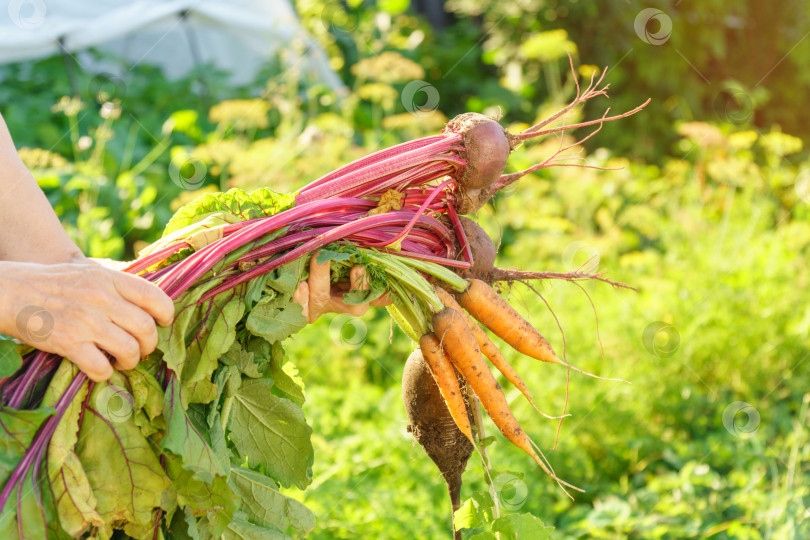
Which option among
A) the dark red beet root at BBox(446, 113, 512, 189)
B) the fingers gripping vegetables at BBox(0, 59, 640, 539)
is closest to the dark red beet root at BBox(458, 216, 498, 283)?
the fingers gripping vegetables at BBox(0, 59, 640, 539)

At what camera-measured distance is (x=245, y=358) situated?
5.09ft

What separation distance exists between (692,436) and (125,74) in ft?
17.7

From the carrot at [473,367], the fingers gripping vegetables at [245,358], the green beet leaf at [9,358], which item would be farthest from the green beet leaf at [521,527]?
the green beet leaf at [9,358]

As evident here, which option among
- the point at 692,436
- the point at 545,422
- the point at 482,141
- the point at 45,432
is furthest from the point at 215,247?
the point at 692,436

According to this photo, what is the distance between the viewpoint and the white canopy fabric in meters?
5.76

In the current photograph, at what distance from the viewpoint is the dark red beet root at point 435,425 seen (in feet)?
6.77

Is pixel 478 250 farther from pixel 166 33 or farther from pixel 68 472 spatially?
pixel 166 33

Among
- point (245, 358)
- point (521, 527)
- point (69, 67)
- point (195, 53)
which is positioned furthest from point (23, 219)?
point (195, 53)

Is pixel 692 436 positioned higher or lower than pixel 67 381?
lower

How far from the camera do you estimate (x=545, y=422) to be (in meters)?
3.40

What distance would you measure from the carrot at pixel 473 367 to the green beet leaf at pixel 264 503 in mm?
548

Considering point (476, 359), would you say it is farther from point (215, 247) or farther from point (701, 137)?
point (701, 137)

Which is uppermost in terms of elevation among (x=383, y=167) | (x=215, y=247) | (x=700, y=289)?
(x=383, y=167)

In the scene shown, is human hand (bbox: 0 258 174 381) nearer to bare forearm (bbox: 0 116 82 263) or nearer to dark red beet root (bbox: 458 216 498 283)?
bare forearm (bbox: 0 116 82 263)
